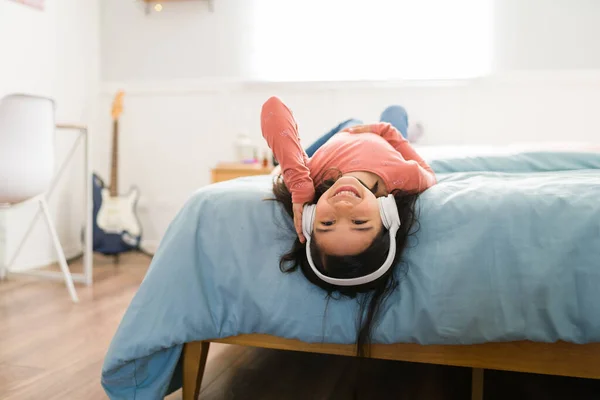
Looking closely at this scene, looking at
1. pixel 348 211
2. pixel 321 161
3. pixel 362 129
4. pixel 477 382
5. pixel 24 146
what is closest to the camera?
pixel 348 211

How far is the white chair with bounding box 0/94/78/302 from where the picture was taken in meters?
2.03

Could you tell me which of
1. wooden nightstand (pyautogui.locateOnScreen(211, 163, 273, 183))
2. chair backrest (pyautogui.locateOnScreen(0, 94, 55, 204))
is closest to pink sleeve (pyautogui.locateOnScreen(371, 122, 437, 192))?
chair backrest (pyautogui.locateOnScreen(0, 94, 55, 204))

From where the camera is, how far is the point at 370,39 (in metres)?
3.22

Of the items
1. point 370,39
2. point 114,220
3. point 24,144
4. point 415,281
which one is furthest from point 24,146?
point 370,39

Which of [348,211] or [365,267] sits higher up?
[348,211]

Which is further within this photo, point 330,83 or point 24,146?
point 330,83

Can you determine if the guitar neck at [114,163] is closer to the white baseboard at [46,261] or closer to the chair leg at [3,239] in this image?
the white baseboard at [46,261]

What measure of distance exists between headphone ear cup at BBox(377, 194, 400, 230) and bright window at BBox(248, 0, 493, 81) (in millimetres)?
2217

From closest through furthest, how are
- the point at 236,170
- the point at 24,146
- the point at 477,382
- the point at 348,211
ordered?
the point at 348,211
the point at 477,382
the point at 24,146
the point at 236,170

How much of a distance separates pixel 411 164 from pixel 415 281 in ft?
0.99

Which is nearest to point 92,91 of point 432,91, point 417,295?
point 432,91

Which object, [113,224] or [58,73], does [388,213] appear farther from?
[58,73]

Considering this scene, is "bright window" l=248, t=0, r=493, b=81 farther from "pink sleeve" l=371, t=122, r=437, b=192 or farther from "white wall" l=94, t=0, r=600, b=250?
"pink sleeve" l=371, t=122, r=437, b=192

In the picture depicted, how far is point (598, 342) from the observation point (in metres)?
1.06
